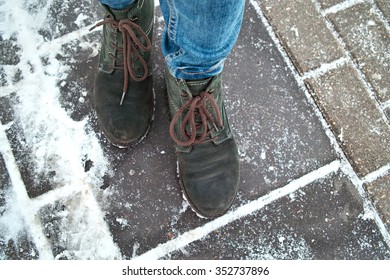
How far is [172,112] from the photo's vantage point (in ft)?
4.33

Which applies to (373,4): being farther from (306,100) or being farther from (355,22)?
(306,100)

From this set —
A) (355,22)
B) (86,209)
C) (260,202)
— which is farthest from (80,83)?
(355,22)

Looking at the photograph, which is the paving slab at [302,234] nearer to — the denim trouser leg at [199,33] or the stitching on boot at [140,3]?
the denim trouser leg at [199,33]

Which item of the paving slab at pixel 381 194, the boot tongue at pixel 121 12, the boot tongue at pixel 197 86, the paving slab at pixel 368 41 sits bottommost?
the paving slab at pixel 381 194

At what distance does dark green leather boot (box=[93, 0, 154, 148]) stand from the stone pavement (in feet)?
0.23

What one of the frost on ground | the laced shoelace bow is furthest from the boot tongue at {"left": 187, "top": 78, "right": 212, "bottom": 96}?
the frost on ground

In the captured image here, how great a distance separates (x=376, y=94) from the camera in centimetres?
148

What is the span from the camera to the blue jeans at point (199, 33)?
0.82 m

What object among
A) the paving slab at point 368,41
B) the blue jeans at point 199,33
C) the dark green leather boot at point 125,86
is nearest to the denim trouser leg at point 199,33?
the blue jeans at point 199,33

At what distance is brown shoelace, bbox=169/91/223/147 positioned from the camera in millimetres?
1144

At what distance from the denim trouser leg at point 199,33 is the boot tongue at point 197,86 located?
0.04 metres

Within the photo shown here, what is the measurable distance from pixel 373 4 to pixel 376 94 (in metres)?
0.39
